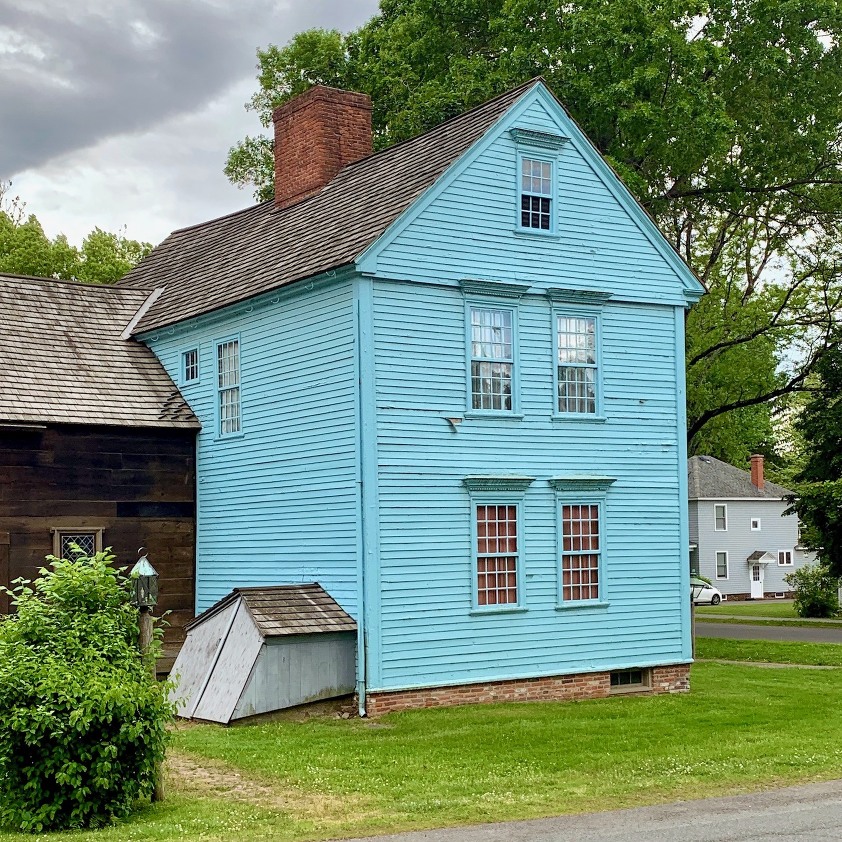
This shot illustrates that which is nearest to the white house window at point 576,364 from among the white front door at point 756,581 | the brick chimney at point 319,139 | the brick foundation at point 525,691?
the brick foundation at point 525,691

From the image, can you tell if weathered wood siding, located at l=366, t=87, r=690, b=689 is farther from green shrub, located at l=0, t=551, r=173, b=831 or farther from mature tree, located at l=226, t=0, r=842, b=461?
mature tree, located at l=226, t=0, r=842, b=461

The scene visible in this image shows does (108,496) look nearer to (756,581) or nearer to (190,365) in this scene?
(190,365)

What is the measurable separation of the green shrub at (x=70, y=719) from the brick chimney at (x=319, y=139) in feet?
46.7

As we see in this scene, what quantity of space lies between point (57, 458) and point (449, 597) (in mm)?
7114

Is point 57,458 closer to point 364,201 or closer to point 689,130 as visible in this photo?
point 364,201

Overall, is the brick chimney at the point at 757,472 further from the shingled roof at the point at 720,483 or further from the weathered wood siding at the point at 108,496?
the weathered wood siding at the point at 108,496

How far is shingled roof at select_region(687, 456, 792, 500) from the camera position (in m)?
65.8

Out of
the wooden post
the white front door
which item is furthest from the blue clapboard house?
the white front door

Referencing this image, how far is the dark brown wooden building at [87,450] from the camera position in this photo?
20.6m

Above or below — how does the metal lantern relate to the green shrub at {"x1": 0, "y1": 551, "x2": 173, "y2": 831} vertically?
above

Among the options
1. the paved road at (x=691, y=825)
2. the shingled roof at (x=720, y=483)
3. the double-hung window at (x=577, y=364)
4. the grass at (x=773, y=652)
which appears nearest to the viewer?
the paved road at (x=691, y=825)

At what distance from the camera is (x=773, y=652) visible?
28.4 metres

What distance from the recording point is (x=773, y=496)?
68500 millimetres

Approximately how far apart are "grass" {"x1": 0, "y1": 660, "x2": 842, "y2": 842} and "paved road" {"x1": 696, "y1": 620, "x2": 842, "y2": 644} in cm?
1395
